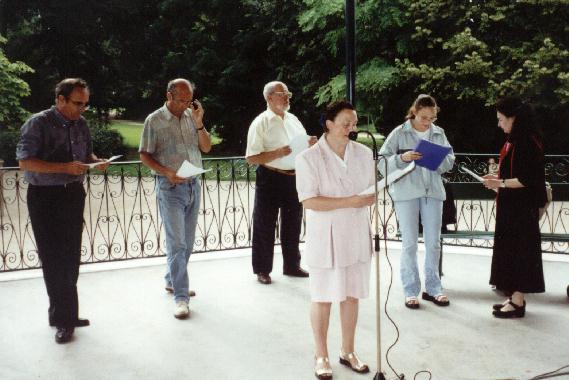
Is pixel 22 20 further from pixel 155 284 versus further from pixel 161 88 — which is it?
pixel 155 284

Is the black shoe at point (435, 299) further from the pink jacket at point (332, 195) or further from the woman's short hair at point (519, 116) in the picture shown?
the pink jacket at point (332, 195)

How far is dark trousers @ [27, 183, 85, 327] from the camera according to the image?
4.02 m

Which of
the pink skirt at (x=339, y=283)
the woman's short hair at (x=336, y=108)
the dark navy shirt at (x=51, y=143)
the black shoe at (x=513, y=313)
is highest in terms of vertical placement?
the woman's short hair at (x=336, y=108)

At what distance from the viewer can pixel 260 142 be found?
17.2 feet

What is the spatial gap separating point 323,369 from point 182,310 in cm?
149

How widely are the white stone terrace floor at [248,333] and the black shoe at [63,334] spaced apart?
6 centimetres

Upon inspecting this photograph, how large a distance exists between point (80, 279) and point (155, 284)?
2.60 feet

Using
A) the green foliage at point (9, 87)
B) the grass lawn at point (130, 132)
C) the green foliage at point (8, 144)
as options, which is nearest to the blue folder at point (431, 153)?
the green foliage at point (9, 87)

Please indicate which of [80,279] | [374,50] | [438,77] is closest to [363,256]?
[80,279]

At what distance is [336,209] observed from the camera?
328cm

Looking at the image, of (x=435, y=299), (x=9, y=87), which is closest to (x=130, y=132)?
(x=9, y=87)

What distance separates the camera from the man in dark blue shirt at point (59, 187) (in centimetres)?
395

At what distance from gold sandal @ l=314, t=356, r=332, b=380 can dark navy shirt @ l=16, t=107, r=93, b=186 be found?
2.09m

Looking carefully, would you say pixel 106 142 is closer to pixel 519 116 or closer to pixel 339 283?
pixel 519 116
